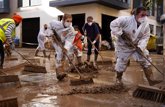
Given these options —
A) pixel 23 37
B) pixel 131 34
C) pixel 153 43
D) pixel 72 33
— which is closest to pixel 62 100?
pixel 131 34

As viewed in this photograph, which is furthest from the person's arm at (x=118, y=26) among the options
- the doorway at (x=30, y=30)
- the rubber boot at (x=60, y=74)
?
the doorway at (x=30, y=30)

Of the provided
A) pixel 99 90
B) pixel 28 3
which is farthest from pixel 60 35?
pixel 28 3

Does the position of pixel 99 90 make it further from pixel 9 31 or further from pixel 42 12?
pixel 42 12

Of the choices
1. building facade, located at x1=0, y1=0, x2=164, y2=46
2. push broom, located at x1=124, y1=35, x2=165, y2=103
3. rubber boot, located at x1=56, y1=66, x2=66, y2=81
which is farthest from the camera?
building facade, located at x1=0, y1=0, x2=164, y2=46

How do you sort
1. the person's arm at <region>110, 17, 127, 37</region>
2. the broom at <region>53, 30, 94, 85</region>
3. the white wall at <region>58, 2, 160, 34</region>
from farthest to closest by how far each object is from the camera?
the white wall at <region>58, 2, 160, 34</region>, the broom at <region>53, 30, 94, 85</region>, the person's arm at <region>110, 17, 127, 37</region>

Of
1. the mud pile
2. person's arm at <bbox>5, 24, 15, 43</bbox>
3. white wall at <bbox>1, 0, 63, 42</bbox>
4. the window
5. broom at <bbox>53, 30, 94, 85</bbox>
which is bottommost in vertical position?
the mud pile

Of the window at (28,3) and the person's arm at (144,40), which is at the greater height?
the window at (28,3)

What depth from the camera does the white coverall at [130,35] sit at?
637cm

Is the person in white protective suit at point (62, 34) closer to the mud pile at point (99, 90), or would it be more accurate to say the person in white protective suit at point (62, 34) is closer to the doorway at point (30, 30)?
the mud pile at point (99, 90)

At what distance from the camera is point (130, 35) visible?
648 cm

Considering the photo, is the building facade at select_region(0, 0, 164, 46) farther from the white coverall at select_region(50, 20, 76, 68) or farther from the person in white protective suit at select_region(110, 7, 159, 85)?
the person in white protective suit at select_region(110, 7, 159, 85)

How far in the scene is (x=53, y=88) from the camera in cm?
661

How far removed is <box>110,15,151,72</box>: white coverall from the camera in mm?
6371

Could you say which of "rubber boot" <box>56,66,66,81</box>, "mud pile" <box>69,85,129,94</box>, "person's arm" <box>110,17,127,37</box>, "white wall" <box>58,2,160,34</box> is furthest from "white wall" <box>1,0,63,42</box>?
"mud pile" <box>69,85,129,94</box>
